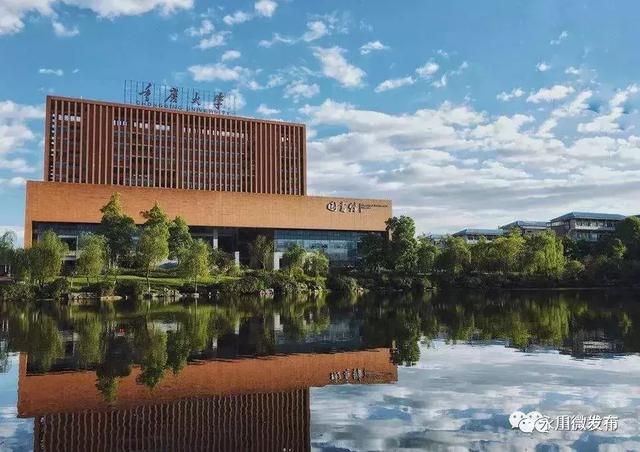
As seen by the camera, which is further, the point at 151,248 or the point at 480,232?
the point at 480,232

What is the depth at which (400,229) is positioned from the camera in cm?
7019

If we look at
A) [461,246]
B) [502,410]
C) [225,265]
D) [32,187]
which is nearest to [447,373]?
[502,410]

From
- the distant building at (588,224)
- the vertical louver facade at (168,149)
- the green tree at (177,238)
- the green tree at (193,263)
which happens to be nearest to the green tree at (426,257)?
the green tree at (177,238)

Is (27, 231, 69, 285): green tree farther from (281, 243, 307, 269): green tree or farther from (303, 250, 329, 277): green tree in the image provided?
(303, 250, 329, 277): green tree

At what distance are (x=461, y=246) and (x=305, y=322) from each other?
45711 mm

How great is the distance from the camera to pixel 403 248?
68.6 meters

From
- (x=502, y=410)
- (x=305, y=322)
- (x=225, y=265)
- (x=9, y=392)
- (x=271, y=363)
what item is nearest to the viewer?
(x=502, y=410)

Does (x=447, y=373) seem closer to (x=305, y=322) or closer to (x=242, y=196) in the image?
(x=305, y=322)

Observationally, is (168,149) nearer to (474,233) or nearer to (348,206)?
(348,206)

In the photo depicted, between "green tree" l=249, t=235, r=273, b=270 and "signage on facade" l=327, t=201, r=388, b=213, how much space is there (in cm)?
1193

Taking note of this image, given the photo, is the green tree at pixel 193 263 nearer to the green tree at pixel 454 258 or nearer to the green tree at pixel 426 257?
the green tree at pixel 426 257

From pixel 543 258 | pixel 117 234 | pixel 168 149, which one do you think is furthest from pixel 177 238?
pixel 543 258

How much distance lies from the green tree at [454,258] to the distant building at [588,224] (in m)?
50.8

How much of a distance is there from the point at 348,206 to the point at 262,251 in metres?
16.6
